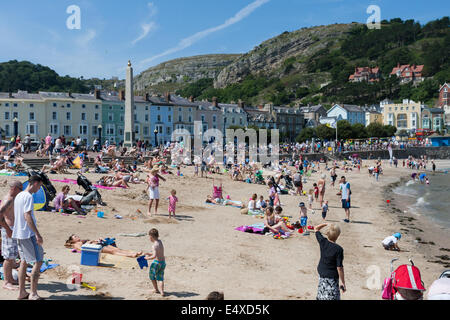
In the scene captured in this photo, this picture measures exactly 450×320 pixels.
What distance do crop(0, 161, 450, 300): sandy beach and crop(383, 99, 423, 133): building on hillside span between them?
94621 mm

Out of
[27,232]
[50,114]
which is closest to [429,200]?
[27,232]

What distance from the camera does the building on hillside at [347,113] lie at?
10062cm

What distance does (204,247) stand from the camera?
34.9 ft

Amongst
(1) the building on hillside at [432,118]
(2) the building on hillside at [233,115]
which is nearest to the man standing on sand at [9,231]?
(2) the building on hillside at [233,115]

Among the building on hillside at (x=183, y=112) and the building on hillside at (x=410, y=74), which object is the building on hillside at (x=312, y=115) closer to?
the building on hillside at (x=183, y=112)

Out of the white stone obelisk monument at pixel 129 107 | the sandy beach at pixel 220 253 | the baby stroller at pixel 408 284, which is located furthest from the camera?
the white stone obelisk monument at pixel 129 107

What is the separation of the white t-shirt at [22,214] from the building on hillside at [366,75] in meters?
160

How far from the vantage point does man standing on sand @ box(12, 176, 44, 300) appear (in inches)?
217

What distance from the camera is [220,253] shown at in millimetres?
10180

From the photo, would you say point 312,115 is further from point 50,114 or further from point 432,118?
point 50,114

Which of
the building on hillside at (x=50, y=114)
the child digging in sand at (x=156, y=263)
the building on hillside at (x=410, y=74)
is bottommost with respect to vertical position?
the child digging in sand at (x=156, y=263)

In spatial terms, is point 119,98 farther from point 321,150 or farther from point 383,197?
point 383,197

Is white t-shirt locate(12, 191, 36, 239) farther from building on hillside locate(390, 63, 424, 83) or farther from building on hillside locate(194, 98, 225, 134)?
building on hillside locate(390, 63, 424, 83)

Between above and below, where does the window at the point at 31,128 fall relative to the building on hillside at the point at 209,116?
below
